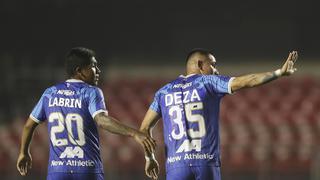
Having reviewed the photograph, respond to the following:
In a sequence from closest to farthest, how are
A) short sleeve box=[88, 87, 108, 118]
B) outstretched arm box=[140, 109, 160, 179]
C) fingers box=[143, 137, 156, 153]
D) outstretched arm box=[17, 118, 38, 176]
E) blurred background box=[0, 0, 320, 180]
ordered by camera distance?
fingers box=[143, 137, 156, 153], short sleeve box=[88, 87, 108, 118], outstretched arm box=[140, 109, 160, 179], outstretched arm box=[17, 118, 38, 176], blurred background box=[0, 0, 320, 180]

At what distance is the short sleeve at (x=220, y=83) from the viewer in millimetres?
5897

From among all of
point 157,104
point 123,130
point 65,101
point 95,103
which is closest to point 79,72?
point 65,101

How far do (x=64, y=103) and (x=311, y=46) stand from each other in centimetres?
1237

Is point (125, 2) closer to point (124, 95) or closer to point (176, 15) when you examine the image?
point (176, 15)

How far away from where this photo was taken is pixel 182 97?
6277 millimetres

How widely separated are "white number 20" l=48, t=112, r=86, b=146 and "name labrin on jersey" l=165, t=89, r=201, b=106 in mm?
823

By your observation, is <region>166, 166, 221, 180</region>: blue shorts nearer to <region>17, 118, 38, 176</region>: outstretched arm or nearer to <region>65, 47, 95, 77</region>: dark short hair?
<region>65, 47, 95, 77</region>: dark short hair

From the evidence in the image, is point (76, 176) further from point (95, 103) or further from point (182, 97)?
point (182, 97)

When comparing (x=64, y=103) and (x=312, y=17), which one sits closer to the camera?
(x=64, y=103)

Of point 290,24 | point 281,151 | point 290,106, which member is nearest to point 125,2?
point 290,24

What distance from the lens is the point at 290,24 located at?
1791 centimetres

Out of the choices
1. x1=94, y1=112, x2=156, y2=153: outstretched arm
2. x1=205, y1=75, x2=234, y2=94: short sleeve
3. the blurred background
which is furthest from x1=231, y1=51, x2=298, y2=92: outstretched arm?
the blurred background

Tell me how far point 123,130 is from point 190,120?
0.84 meters

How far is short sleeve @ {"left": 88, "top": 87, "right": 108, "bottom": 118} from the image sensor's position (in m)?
5.85
